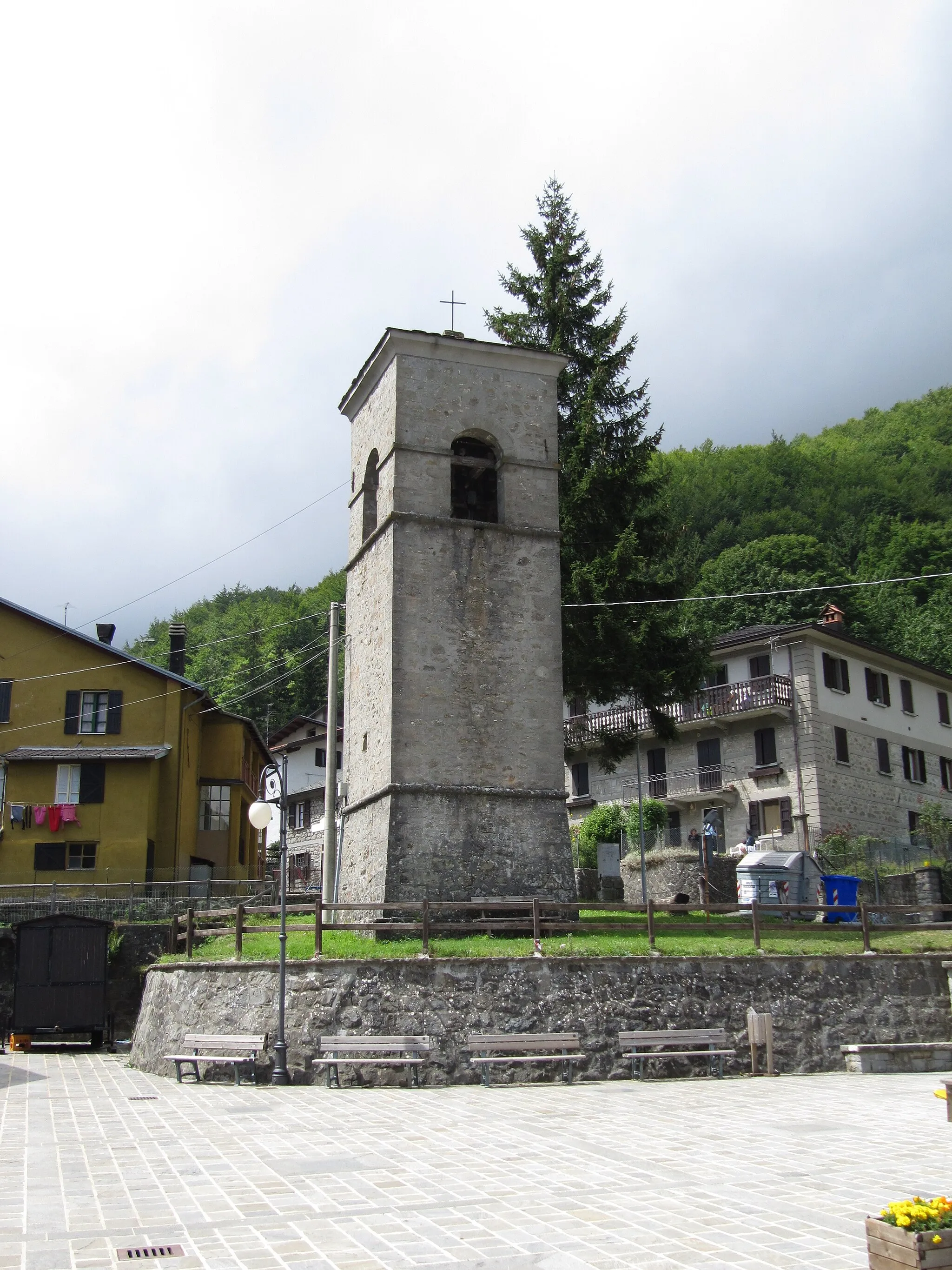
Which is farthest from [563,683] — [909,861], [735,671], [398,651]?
[735,671]

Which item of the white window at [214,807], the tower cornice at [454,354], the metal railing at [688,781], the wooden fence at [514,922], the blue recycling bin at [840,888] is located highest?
the tower cornice at [454,354]

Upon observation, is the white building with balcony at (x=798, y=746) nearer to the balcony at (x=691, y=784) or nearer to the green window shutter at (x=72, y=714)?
the balcony at (x=691, y=784)

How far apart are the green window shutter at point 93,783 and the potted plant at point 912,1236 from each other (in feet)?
99.3

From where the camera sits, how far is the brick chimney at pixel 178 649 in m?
42.4

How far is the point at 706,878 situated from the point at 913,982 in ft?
35.1

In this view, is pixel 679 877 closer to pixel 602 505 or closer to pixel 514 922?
pixel 602 505

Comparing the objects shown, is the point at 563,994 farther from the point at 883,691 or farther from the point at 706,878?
the point at 883,691

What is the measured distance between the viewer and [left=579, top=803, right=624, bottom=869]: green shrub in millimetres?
39281

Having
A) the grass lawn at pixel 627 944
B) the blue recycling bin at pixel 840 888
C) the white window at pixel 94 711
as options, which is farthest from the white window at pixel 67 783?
the blue recycling bin at pixel 840 888

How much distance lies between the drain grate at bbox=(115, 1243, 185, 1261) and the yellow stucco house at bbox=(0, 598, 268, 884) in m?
26.0

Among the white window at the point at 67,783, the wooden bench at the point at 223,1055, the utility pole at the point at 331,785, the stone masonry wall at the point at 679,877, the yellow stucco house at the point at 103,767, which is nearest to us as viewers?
the wooden bench at the point at 223,1055

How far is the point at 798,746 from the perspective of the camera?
122 feet

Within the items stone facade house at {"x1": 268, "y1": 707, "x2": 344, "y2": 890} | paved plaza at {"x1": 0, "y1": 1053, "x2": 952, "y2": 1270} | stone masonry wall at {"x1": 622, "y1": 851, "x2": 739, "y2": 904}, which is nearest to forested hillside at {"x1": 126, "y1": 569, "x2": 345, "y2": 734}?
stone facade house at {"x1": 268, "y1": 707, "x2": 344, "y2": 890}

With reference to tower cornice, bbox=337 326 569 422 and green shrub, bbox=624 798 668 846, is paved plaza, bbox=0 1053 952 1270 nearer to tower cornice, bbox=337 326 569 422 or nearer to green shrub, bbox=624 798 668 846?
tower cornice, bbox=337 326 569 422
